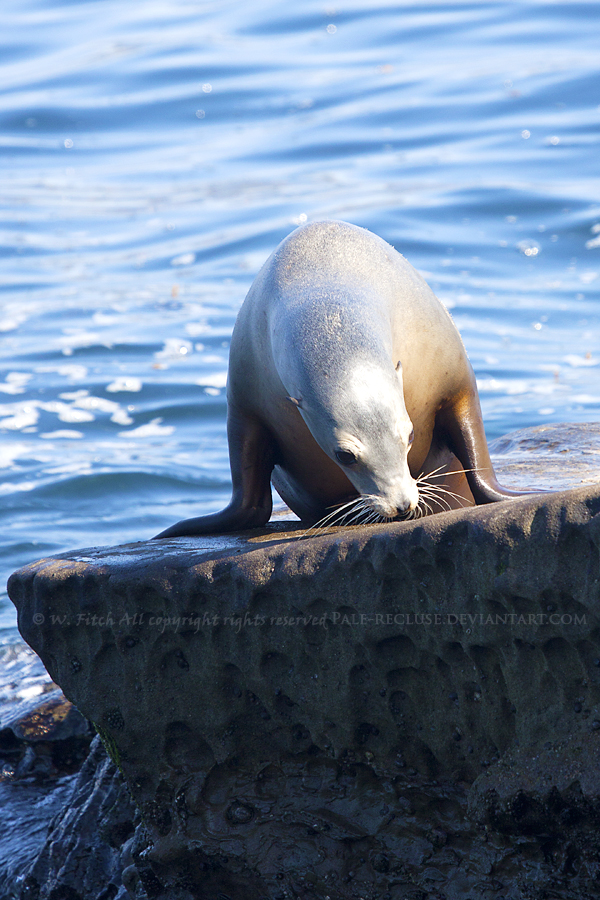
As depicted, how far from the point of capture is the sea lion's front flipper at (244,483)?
4.65 metres

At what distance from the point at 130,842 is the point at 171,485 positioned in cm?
568

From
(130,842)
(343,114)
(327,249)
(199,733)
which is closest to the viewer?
(199,733)

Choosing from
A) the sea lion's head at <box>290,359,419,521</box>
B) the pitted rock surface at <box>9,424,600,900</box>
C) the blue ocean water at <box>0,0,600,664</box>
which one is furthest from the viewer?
the blue ocean water at <box>0,0,600,664</box>

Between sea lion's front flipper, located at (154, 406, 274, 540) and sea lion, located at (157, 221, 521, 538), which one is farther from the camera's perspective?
sea lion's front flipper, located at (154, 406, 274, 540)

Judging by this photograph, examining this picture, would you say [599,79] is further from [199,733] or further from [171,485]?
[199,733]

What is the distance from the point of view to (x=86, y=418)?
35.4ft

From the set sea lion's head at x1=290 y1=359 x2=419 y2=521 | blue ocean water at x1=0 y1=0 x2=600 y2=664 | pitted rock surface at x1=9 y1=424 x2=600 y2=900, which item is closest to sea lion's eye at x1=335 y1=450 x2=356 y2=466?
sea lion's head at x1=290 y1=359 x2=419 y2=521

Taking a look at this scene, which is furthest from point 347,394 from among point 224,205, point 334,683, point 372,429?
point 224,205

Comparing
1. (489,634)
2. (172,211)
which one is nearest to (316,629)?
(489,634)

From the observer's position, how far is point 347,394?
3.79m

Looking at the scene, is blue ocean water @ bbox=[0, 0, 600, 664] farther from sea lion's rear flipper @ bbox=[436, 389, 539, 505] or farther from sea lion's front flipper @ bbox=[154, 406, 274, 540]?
sea lion's rear flipper @ bbox=[436, 389, 539, 505]

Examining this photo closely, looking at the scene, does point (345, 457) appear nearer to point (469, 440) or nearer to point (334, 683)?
point (334, 683)

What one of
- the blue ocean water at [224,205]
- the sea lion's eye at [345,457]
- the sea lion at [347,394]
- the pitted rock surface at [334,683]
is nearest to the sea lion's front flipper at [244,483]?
the sea lion at [347,394]

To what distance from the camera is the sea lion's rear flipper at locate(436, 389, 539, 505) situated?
15.2ft
